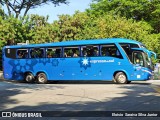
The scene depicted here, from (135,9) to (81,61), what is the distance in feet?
83.8

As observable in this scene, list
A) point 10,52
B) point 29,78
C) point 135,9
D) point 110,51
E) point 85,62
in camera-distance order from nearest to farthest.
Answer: point 110,51, point 85,62, point 29,78, point 10,52, point 135,9

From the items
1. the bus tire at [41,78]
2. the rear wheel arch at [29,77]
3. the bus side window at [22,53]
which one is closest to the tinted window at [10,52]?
the bus side window at [22,53]

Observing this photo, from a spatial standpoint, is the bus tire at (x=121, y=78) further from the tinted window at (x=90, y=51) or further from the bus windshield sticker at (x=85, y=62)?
the bus windshield sticker at (x=85, y=62)

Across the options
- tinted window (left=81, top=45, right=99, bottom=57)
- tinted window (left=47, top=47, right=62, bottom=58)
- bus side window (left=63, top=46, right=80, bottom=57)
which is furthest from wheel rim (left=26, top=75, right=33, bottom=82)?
tinted window (left=81, top=45, right=99, bottom=57)

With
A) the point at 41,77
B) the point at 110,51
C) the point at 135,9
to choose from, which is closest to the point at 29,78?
the point at 41,77

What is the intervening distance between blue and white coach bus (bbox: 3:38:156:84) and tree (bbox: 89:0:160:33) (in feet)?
73.6

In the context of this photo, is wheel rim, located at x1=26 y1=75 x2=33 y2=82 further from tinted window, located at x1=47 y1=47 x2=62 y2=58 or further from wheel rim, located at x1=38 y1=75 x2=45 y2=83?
tinted window, located at x1=47 y1=47 x2=62 y2=58

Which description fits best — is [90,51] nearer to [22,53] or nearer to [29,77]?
[29,77]

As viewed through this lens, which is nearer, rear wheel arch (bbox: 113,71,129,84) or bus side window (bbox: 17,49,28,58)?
rear wheel arch (bbox: 113,71,129,84)

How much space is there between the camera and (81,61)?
87.6ft

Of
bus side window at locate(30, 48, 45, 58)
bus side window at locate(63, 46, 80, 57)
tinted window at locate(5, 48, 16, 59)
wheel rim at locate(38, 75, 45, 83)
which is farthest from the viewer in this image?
tinted window at locate(5, 48, 16, 59)

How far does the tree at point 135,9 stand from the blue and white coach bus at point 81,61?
22.4 meters

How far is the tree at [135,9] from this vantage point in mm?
50184

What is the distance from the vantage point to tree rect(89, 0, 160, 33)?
50.2 metres
